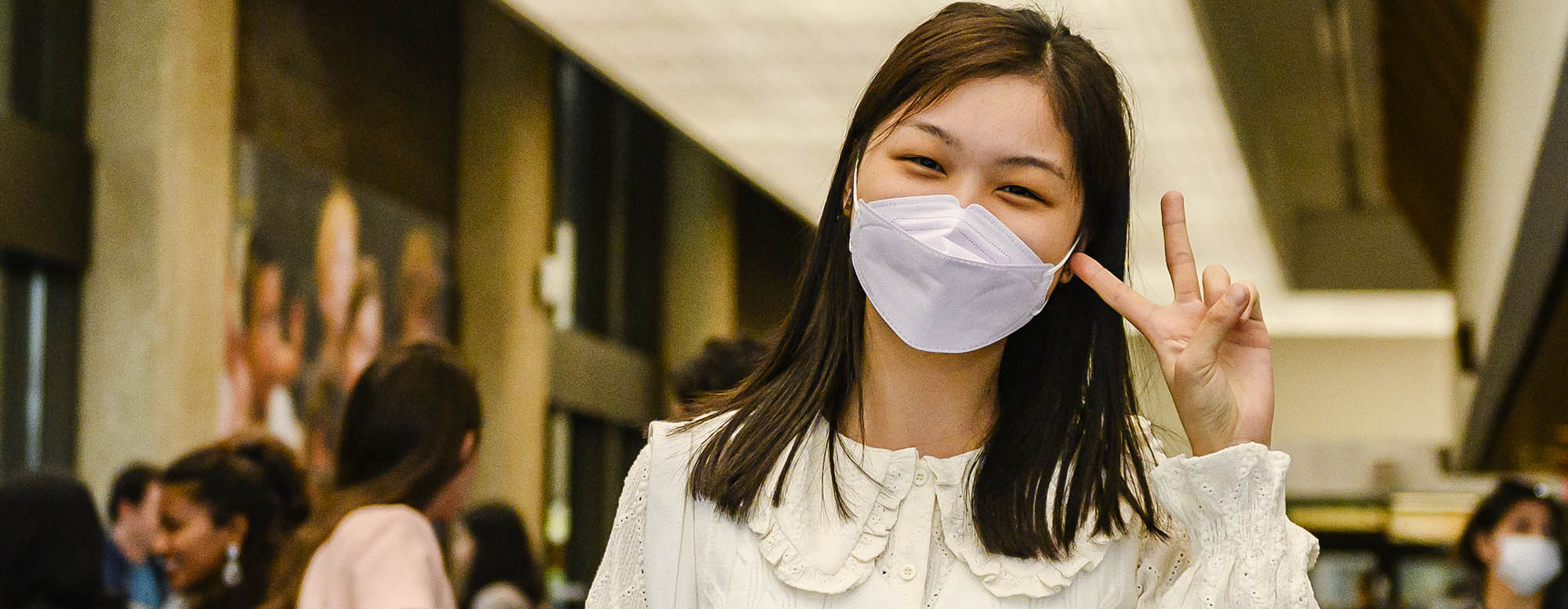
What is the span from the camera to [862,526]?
71.7 inches

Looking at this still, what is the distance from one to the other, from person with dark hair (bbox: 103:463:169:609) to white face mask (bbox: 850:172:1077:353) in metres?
3.90

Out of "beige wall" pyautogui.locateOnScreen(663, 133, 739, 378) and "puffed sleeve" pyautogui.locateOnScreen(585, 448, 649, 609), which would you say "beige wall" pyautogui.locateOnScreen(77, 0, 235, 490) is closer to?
"puffed sleeve" pyautogui.locateOnScreen(585, 448, 649, 609)

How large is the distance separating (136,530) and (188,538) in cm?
132

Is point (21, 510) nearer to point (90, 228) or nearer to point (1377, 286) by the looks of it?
point (90, 228)

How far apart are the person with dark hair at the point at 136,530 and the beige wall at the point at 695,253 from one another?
1056cm

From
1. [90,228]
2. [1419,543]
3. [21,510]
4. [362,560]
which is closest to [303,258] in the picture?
[90,228]

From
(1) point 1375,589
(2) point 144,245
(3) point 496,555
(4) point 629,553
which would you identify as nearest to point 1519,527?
(3) point 496,555

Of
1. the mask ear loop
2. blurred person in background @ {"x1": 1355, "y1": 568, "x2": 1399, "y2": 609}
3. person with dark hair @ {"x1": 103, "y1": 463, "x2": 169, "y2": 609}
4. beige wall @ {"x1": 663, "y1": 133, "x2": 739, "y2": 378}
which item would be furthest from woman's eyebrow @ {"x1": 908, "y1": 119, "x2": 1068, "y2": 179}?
blurred person in background @ {"x1": 1355, "y1": 568, "x2": 1399, "y2": 609}

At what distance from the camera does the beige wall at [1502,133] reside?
4.67 meters

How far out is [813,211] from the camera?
14727 mm

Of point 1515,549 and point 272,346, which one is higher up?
point 1515,549

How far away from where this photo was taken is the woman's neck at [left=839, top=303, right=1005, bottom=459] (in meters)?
1.88

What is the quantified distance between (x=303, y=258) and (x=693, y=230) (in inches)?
293

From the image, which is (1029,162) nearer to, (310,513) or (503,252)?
(310,513)
